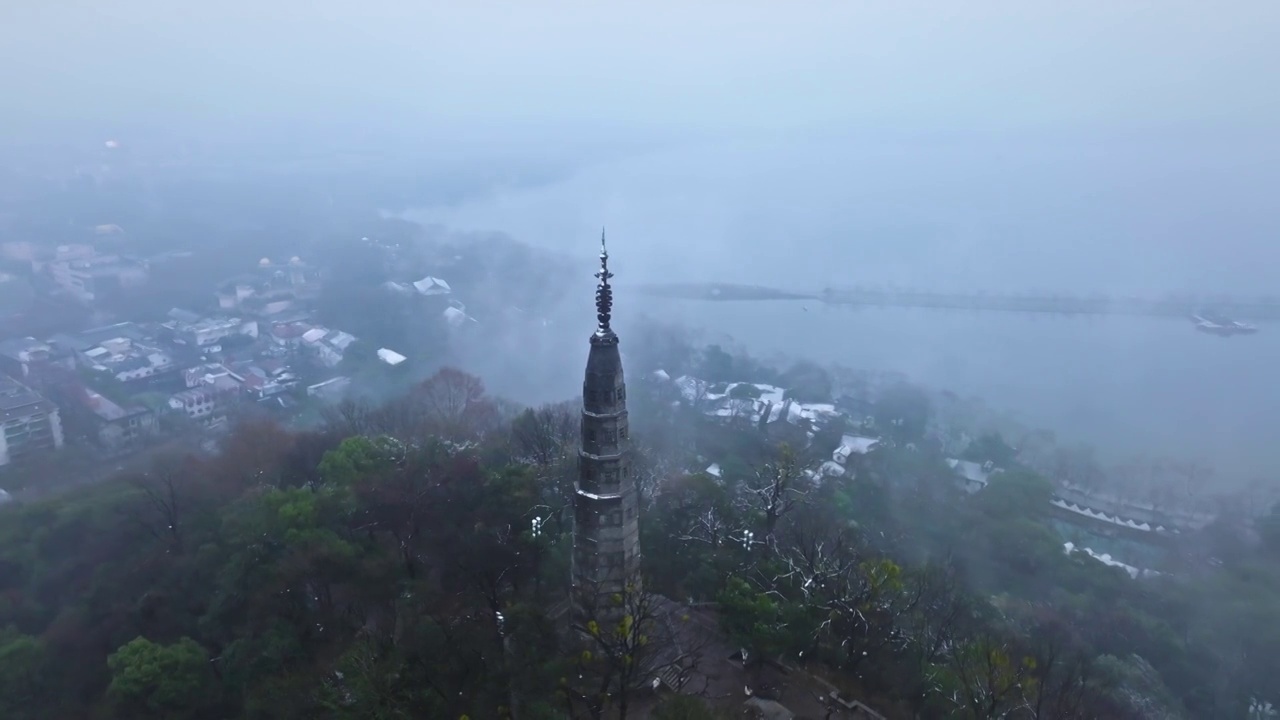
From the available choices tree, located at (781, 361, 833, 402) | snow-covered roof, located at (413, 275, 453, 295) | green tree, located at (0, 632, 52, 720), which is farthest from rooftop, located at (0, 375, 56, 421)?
tree, located at (781, 361, 833, 402)

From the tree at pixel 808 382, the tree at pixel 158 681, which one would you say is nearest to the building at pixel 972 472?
the tree at pixel 808 382

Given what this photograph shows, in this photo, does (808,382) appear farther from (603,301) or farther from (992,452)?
(603,301)

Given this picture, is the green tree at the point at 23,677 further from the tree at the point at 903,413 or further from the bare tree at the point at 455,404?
the tree at the point at 903,413

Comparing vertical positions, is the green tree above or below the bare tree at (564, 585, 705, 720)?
below

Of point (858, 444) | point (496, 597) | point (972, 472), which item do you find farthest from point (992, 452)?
point (496, 597)

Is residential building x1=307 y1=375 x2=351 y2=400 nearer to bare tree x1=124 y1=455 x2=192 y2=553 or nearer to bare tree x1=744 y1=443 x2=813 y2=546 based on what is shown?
bare tree x1=124 y1=455 x2=192 y2=553

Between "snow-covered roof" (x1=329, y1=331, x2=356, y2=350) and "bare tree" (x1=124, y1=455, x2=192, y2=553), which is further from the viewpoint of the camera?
"snow-covered roof" (x1=329, y1=331, x2=356, y2=350)

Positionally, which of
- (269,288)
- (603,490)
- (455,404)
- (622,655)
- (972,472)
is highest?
(603,490)
